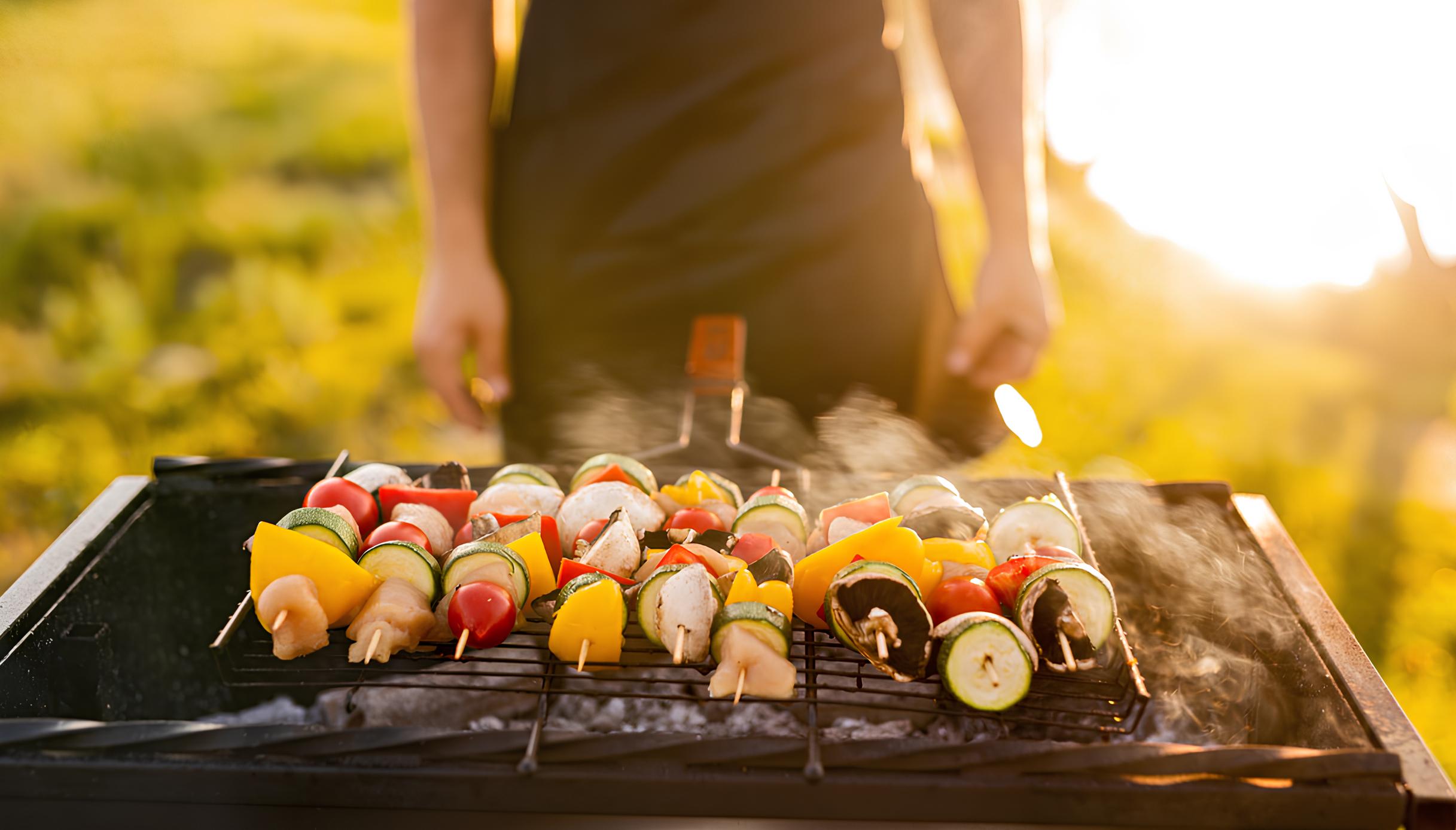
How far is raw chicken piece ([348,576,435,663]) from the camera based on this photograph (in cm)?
164

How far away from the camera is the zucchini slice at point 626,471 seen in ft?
6.97

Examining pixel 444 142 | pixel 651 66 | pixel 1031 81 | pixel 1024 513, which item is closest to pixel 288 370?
pixel 444 142

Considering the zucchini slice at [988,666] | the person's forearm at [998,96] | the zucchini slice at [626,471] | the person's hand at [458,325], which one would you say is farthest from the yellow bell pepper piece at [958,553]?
the person's hand at [458,325]

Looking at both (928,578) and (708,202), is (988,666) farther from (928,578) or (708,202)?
(708,202)

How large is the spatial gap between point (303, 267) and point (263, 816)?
500 cm

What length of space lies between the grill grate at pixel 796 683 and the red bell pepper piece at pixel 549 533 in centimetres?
14

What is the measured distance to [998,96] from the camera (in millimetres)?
2863

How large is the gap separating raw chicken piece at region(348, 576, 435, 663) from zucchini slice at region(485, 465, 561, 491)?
17.5 inches

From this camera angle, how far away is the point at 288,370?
5176mm

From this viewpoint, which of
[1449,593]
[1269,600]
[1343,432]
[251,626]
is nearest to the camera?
[1269,600]

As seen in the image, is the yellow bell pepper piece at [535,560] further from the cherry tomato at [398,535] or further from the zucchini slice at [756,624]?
the zucchini slice at [756,624]

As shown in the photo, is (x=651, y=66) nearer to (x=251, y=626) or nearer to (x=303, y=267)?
(x=251, y=626)

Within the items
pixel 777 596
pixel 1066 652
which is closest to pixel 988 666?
pixel 1066 652

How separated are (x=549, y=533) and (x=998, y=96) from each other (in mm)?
1873
